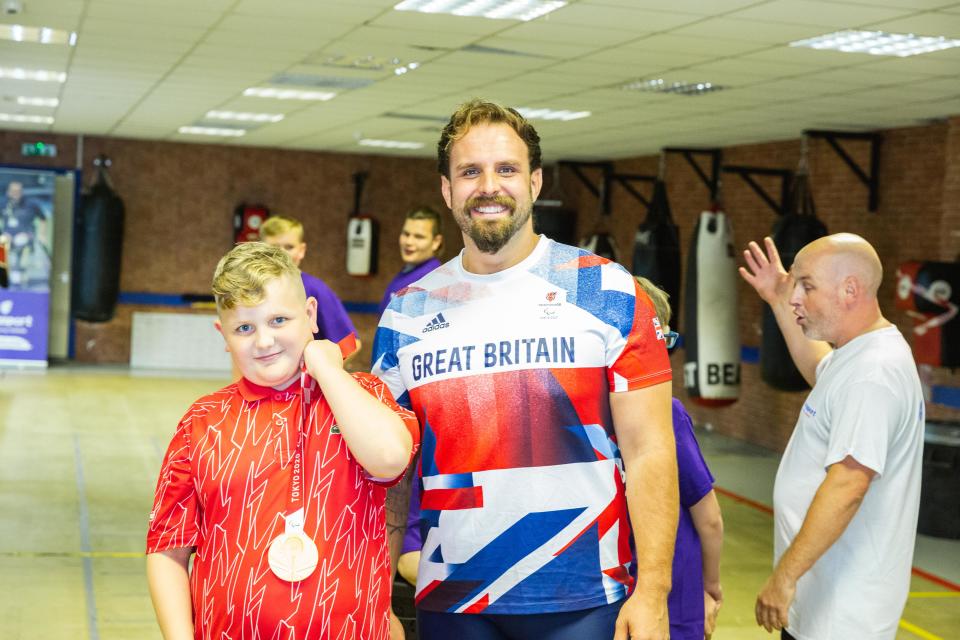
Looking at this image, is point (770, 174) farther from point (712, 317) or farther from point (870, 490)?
point (870, 490)

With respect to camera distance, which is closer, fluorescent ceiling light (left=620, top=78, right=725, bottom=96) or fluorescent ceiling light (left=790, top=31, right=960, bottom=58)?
fluorescent ceiling light (left=790, top=31, right=960, bottom=58)

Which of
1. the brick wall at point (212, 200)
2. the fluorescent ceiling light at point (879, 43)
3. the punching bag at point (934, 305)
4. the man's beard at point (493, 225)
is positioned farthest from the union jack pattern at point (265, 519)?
the brick wall at point (212, 200)

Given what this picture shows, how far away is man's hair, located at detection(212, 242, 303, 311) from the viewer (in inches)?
74.5

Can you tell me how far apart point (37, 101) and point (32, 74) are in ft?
6.79

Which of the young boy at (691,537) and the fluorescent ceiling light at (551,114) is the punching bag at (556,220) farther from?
the young boy at (691,537)

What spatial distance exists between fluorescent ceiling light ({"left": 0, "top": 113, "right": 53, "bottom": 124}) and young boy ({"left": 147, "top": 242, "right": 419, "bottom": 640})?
36.1 feet

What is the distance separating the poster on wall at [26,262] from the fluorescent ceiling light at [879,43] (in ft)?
33.7

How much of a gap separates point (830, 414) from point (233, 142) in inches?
489

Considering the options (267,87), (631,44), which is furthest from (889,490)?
(267,87)

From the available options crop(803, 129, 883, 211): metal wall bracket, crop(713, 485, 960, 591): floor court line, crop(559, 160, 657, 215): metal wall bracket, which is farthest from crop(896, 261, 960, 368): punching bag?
crop(559, 160, 657, 215): metal wall bracket

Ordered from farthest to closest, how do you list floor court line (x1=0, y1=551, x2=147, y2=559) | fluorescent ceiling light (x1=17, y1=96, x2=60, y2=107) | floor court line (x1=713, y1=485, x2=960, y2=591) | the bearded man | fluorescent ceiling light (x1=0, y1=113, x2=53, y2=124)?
1. fluorescent ceiling light (x1=0, y1=113, x2=53, y2=124)
2. fluorescent ceiling light (x1=17, y1=96, x2=60, y2=107)
3. floor court line (x1=713, y1=485, x2=960, y2=591)
4. floor court line (x1=0, y1=551, x2=147, y2=559)
5. the bearded man

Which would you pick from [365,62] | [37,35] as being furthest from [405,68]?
[37,35]

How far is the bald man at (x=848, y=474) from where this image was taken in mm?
2512

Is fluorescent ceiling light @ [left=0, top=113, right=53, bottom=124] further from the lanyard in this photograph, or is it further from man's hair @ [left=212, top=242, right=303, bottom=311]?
the lanyard
